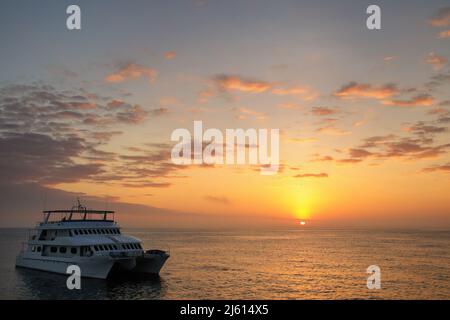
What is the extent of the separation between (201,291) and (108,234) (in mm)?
17147

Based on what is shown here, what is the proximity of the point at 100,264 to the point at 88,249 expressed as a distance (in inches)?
111

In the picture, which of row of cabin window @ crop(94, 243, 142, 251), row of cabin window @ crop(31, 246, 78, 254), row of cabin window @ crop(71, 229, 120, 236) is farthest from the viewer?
row of cabin window @ crop(71, 229, 120, 236)

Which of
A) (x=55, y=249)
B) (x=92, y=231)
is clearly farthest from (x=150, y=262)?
(x=55, y=249)

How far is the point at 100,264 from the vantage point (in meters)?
50.3

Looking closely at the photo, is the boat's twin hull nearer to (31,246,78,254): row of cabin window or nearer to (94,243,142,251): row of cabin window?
(31,246,78,254): row of cabin window

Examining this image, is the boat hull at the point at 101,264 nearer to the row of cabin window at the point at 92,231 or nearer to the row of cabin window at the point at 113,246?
the row of cabin window at the point at 113,246

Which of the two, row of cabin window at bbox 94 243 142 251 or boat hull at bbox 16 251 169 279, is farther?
→ row of cabin window at bbox 94 243 142 251

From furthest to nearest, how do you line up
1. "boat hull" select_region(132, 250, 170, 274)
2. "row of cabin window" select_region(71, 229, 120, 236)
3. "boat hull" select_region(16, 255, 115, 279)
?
1. "row of cabin window" select_region(71, 229, 120, 236)
2. "boat hull" select_region(132, 250, 170, 274)
3. "boat hull" select_region(16, 255, 115, 279)

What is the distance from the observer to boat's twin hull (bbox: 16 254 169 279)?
50406 mm

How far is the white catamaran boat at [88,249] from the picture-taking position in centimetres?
5097

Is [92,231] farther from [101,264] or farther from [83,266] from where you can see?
[101,264]
